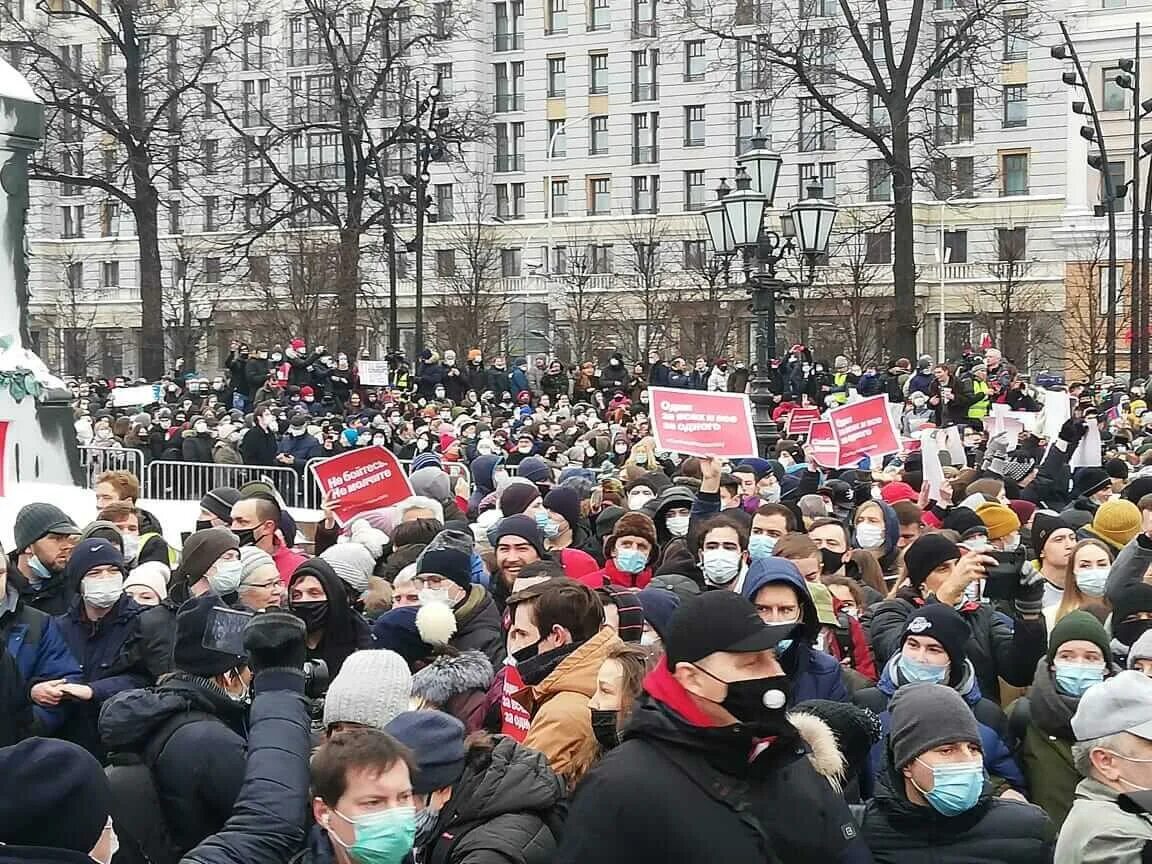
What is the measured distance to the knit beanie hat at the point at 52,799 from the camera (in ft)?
11.2

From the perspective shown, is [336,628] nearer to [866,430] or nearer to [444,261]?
[866,430]

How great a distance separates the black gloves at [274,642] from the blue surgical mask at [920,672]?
212cm

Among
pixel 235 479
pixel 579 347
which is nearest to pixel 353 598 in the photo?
pixel 235 479

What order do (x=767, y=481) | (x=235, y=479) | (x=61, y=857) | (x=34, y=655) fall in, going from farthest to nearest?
(x=235, y=479) < (x=767, y=481) < (x=34, y=655) < (x=61, y=857)

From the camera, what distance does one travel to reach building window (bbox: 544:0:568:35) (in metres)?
74.4

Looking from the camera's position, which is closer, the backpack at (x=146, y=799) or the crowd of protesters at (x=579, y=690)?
the crowd of protesters at (x=579, y=690)

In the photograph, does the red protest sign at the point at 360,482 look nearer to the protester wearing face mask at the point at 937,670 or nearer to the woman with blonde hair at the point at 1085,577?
the woman with blonde hair at the point at 1085,577

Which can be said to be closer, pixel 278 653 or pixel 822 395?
pixel 278 653

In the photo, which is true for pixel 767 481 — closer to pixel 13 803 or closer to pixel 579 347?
pixel 13 803

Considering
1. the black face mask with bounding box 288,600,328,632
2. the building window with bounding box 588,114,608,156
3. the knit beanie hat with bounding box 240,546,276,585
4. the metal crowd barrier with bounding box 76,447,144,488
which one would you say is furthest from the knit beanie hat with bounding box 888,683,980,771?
the building window with bounding box 588,114,608,156

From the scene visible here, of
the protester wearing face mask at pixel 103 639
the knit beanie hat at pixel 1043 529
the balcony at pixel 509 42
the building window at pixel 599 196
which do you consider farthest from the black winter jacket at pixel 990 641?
the balcony at pixel 509 42

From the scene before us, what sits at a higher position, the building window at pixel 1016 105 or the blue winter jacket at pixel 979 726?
the building window at pixel 1016 105

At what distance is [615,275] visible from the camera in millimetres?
69438

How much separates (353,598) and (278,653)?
2351mm
